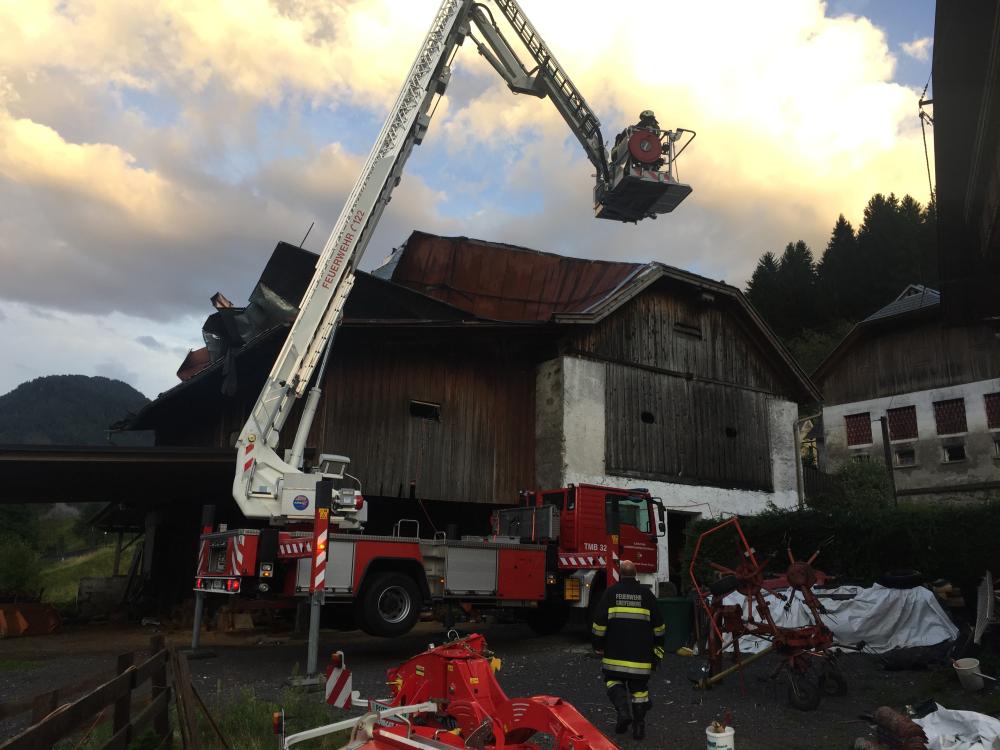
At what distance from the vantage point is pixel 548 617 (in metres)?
14.6

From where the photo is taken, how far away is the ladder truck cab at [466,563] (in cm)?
1062

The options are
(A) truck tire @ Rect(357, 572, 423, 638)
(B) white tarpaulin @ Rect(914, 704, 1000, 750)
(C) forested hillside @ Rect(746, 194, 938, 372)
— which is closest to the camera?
(B) white tarpaulin @ Rect(914, 704, 1000, 750)

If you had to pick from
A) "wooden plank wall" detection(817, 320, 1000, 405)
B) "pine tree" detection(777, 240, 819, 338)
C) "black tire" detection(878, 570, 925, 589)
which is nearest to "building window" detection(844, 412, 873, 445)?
"wooden plank wall" detection(817, 320, 1000, 405)

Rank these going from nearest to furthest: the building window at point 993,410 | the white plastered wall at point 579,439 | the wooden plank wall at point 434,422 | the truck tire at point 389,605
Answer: the truck tire at point 389,605, the wooden plank wall at point 434,422, the white plastered wall at point 579,439, the building window at point 993,410

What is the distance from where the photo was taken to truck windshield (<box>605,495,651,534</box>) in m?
14.6

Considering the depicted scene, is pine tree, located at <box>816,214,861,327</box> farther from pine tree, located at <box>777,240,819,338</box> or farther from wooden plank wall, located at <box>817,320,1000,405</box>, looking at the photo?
wooden plank wall, located at <box>817,320,1000,405</box>

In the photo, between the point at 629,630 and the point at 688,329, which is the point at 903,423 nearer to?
the point at 688,329

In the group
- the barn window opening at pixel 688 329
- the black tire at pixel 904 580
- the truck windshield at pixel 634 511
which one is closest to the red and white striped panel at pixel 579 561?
the truck windshield at pixel 634 511

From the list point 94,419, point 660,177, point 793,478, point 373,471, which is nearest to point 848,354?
point 793,478

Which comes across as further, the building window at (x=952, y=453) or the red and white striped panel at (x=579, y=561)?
the building window at (x=952, y=453)

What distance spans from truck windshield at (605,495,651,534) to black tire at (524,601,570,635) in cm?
205

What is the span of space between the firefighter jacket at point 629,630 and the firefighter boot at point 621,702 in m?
0.18

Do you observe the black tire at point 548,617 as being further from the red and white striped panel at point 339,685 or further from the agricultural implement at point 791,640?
the red and white striped panel at point 339,685

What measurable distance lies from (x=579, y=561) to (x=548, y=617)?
1.80 metres
